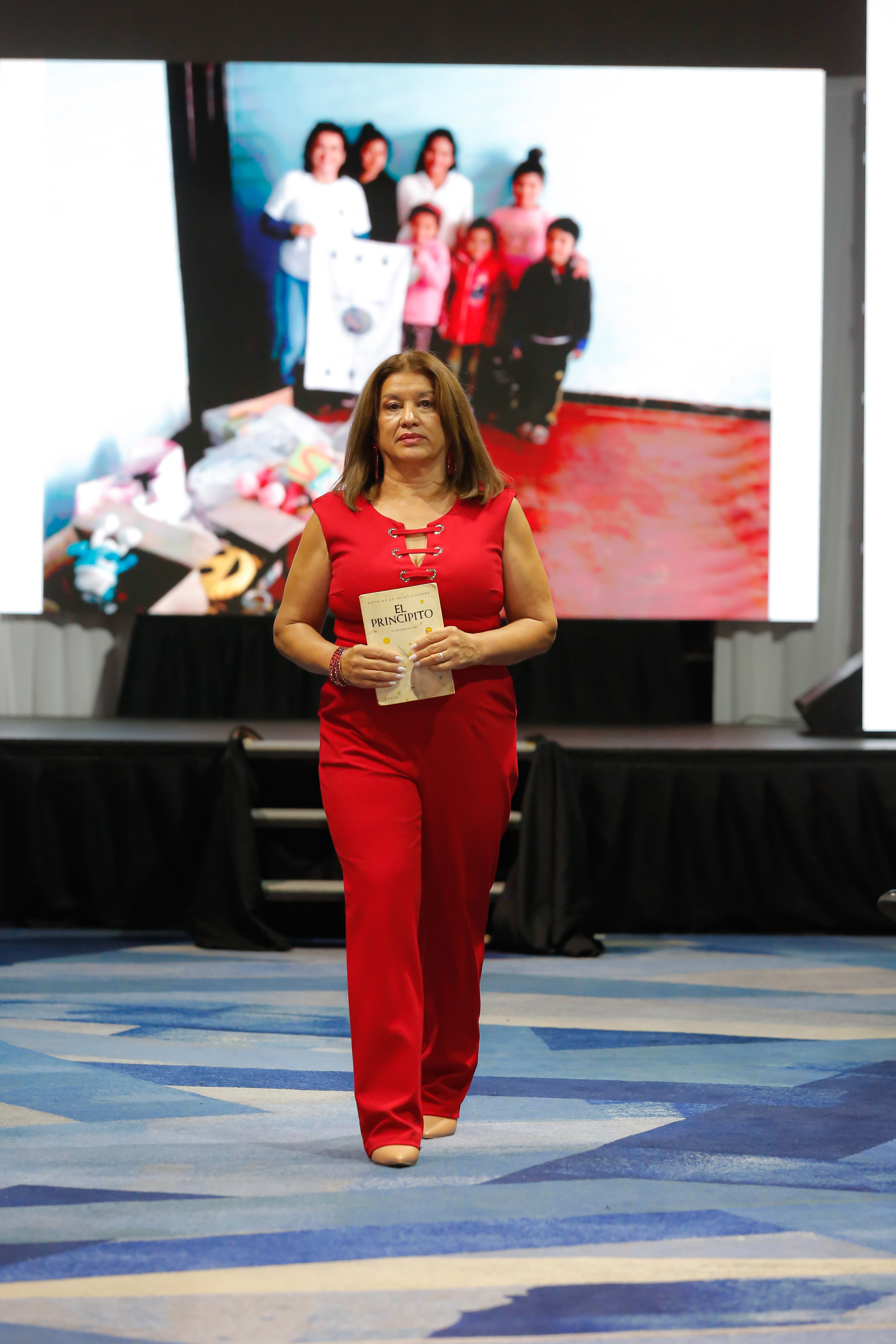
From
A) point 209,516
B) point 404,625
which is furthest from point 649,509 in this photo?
point 404,625

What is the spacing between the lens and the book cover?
2129 mm

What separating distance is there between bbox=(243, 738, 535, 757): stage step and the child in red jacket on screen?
2.08 meters

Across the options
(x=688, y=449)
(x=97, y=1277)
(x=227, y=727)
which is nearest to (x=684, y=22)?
(x=688, y=449)

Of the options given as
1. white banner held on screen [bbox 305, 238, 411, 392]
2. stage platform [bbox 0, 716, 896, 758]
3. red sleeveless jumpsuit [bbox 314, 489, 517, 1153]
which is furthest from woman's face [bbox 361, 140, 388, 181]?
red sleeveless jumpsuit [bbox 314, 489, 517, 1153]

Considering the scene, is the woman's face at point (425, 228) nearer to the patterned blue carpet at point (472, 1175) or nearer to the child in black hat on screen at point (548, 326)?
the child in black hat on screen at point (548, 326)

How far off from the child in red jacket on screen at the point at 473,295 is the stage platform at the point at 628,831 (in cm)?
215

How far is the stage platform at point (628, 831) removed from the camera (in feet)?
14.0

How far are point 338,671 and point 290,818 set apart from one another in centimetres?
202

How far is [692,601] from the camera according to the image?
5.79 meters

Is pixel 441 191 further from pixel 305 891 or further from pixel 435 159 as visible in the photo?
pixel 305 891

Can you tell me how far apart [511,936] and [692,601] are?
87.2 inches

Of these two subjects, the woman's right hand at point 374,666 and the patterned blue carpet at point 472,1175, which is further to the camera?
the woman's right hand at point 374,666

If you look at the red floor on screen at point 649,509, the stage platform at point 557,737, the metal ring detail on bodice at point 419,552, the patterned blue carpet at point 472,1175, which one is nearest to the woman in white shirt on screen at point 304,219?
the red floor on screen at point 649,509

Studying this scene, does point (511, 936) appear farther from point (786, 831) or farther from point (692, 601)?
point (692, 601)
